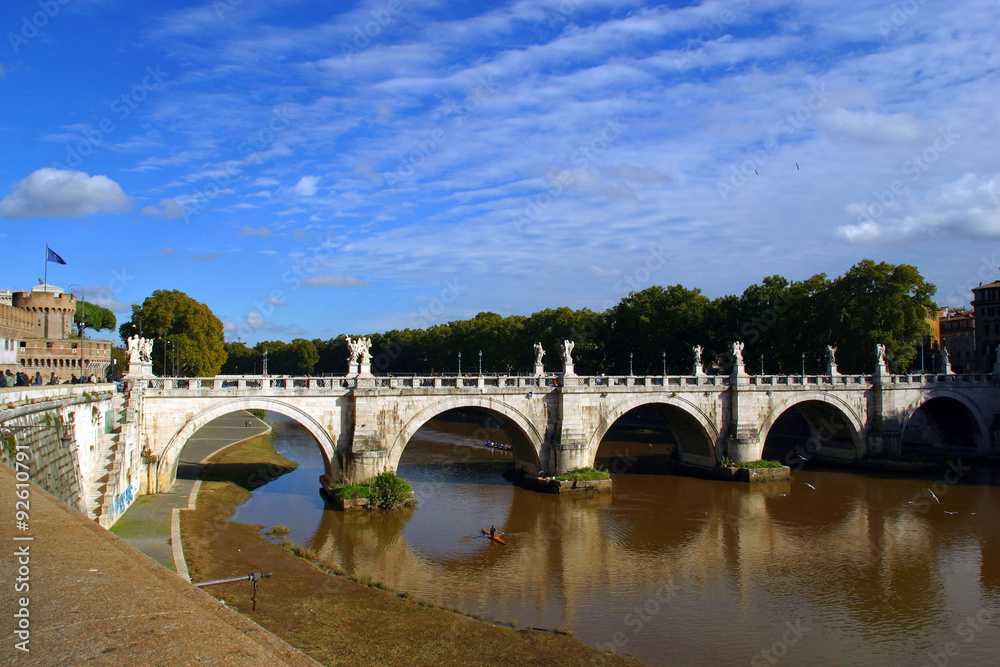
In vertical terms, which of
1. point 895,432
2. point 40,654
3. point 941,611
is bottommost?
point 941,611

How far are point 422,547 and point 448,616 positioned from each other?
8.26 metres

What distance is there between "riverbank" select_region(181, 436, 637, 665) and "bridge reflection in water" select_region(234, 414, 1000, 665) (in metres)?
1.67

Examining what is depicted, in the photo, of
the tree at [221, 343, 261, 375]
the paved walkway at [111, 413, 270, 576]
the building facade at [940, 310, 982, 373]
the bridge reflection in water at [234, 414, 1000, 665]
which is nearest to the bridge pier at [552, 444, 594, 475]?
the bridge reflection in water at [234, 414, 1000, 665]

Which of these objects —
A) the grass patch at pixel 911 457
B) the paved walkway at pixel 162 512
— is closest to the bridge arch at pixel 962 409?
the grass patch at pixel 911 457

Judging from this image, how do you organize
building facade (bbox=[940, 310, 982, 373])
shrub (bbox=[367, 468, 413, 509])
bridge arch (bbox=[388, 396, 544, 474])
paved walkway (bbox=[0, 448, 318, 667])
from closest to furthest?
paved walkway (bbox=[0, 448, 318, 667])
shrub (bbox=[367, 468, 413, 509])
bridge arch (bbox=[388, 396, 544, 474])
building facade (bbox=[940, 310, 982, 373])

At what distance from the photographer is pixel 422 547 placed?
27.3 m

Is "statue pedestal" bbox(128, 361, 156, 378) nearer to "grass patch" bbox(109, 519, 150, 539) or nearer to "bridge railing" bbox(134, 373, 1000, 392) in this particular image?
"bridge railing" bbox(134, 373, 1000, 392)

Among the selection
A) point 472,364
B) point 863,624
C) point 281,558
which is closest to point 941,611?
point 863,624

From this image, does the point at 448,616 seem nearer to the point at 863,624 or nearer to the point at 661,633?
the point at 661,633

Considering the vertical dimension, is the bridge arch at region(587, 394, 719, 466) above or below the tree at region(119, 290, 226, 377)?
below

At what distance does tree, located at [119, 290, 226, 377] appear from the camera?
59688 millimetres

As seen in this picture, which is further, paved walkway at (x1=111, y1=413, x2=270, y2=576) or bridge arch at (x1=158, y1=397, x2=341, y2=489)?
bridge arch at (x1=158, y1=397, x2=341, y2=489)

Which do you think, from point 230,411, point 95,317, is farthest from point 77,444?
point 95,317

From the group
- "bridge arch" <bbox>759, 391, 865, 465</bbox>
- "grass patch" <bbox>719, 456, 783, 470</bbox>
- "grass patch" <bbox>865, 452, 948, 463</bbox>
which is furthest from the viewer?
"grass patch" <bbox>865, 452, 948, 463</bbox>
